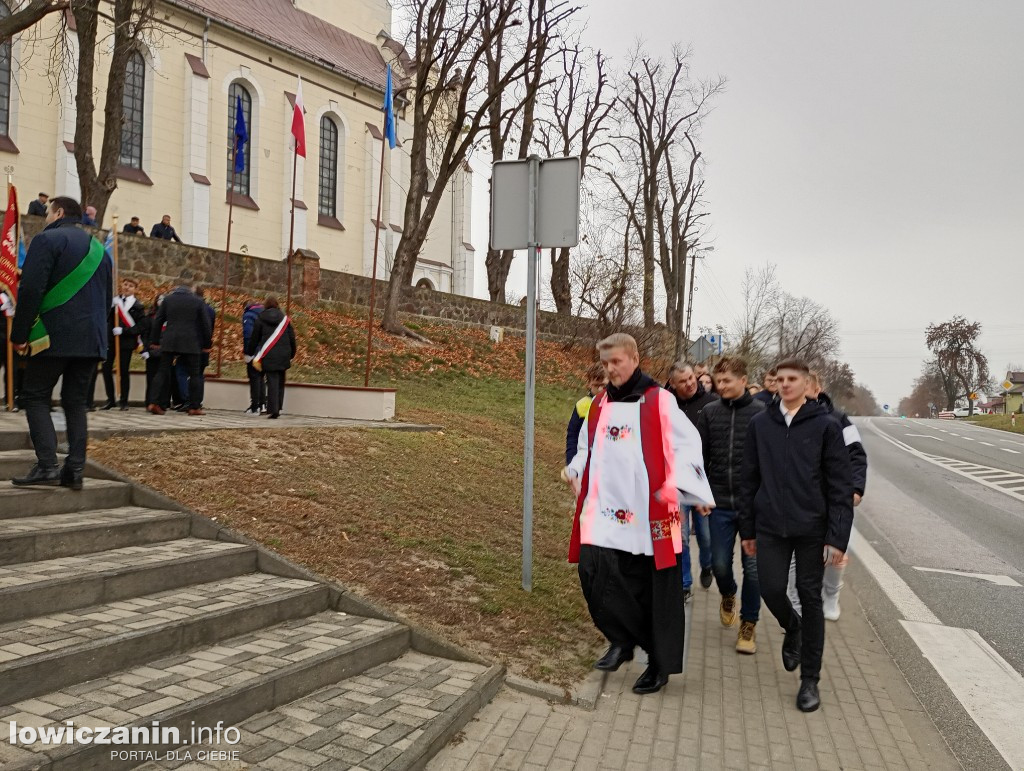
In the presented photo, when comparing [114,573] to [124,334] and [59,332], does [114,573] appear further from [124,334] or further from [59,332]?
[124,334]

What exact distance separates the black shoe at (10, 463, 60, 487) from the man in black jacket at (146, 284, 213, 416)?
5751 mm

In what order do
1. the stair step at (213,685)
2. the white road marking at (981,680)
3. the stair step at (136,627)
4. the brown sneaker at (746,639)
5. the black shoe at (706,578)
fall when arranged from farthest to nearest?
the black shoe at (706,578) < the brown sneaker at (746,639) < the white road marking at (981,680) < the stair step at (136,627) < the stair step at (213,685)

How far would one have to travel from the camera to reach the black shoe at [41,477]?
5.66m

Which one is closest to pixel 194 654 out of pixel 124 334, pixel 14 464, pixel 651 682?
pixel 651 682

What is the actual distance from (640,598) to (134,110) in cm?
2897

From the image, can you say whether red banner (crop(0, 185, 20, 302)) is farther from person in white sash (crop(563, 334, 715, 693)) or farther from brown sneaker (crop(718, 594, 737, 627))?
brown sneaker (crop(718, 594, 737, 627))

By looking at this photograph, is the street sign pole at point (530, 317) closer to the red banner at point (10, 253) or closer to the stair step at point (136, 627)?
the stair step at point (136, 627)

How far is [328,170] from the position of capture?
36.3 meters

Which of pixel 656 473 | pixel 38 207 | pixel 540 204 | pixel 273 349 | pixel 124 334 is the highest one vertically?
pixel 38 207

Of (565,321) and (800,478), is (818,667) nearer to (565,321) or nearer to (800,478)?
(800,478)

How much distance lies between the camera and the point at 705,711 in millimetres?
4625

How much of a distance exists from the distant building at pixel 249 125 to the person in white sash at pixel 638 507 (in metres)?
21.2

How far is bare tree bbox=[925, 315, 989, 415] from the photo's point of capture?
323 ft

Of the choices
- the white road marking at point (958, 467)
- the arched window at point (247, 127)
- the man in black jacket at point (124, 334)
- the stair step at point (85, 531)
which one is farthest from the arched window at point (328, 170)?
the stair step at point (85, 531)
